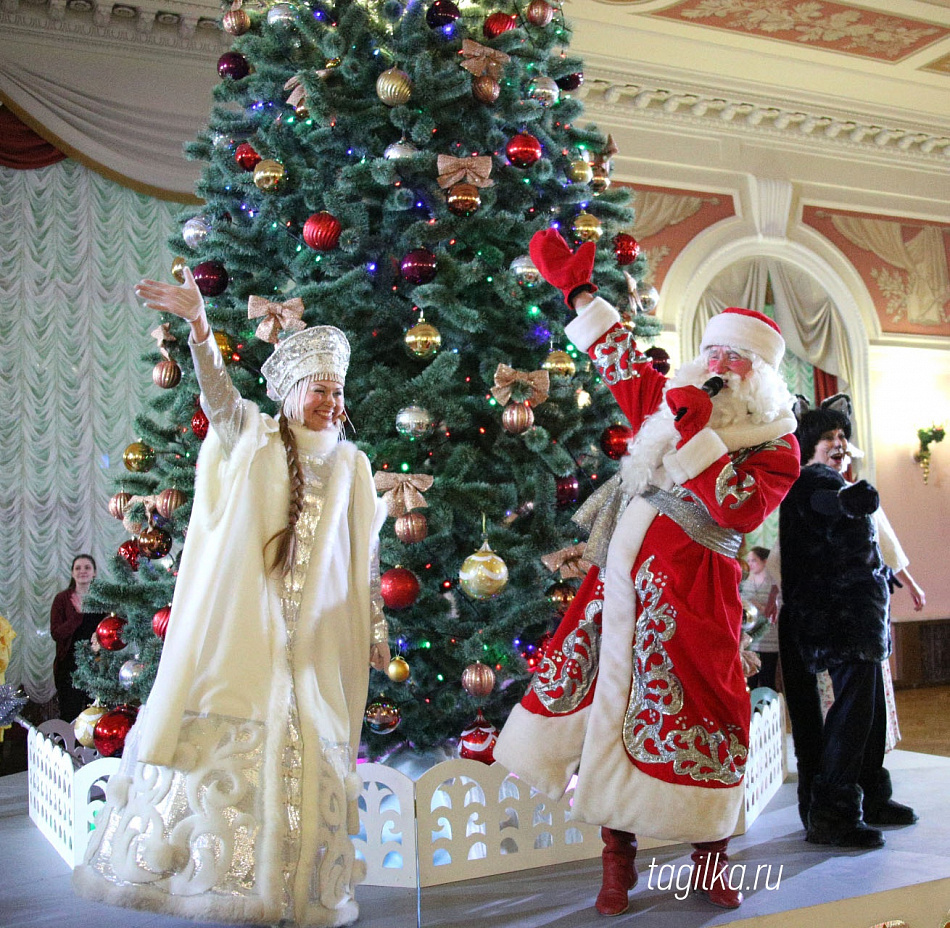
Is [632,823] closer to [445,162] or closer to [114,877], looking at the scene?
[114,877]

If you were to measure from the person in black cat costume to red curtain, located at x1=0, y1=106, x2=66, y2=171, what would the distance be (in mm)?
5411

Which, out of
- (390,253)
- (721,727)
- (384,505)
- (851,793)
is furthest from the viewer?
(390,253)

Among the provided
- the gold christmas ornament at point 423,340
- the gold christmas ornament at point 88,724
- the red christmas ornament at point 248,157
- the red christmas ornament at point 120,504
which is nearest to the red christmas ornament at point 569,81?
the red christmas ornament at point 248,157

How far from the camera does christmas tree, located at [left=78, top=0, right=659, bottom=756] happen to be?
3311mm

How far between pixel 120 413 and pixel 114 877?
4.75 m

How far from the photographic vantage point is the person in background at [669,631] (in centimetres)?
260

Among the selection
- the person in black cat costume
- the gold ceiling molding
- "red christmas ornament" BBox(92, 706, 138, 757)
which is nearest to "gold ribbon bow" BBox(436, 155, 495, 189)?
the person in black cat costume

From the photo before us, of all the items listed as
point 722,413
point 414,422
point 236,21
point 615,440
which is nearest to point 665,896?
point 722,413

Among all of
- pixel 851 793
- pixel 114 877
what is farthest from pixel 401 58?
pixel 851 793

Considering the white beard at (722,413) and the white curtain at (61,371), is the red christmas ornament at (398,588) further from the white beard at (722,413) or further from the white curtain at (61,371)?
the white curtain at (61,371)

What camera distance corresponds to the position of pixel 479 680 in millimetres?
3111

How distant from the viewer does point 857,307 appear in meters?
9.43

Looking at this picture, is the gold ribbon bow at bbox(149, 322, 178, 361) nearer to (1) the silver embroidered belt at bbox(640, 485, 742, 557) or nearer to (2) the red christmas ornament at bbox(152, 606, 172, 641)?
(2) the red christmas ornament at bbox(152, 606, 172, 641)

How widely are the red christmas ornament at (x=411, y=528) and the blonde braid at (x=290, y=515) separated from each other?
48 centimetres
